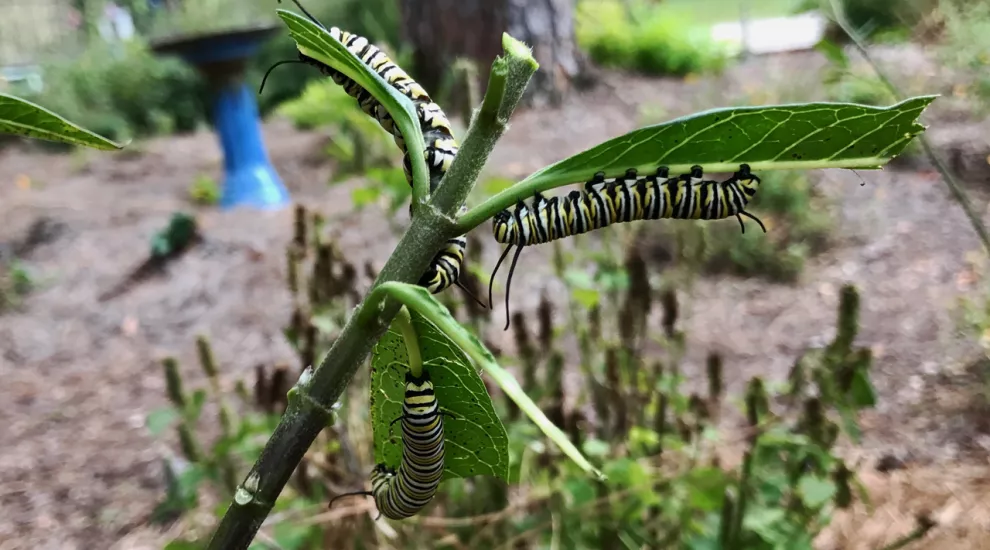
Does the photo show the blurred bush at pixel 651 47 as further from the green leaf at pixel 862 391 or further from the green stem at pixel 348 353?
the green stem at pixel 348 353

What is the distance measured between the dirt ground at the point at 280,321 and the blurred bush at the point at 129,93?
154 centimetres

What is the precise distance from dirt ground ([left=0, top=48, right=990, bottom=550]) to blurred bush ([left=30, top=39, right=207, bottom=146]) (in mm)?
1537

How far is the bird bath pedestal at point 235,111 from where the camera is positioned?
3605mm

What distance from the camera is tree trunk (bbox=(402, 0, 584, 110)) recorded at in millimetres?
3709

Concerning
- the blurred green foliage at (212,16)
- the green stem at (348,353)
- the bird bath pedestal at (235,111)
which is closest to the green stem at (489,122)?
the green stem at (348,353)

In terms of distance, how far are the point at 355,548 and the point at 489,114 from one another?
0.87m

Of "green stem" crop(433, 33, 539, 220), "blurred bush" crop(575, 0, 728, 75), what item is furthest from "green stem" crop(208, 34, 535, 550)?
"blurred bush" crop(575, 0, 728, 75)

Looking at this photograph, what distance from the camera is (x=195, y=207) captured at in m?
3.79

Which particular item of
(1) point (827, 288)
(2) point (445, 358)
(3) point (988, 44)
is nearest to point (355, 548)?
(2) point (445, 358)

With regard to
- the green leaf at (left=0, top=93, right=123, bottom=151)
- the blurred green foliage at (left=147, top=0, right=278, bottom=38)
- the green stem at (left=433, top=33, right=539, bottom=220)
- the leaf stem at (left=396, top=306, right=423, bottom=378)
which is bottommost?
the leaf stem at (left=396, top=306, right=423, bottom=378)

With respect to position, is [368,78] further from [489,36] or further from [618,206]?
[489,36]

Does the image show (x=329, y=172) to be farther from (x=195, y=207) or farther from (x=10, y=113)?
(x=10, y=113)

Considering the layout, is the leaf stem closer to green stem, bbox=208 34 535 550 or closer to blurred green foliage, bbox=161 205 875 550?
green stem, bbox=208 34 535 550

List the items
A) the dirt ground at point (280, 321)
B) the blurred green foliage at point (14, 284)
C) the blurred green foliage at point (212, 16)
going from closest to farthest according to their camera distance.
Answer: the dirt ground at point (280, 321)
the blurred green foliage at point (14, 284)
the blurred green foliage at point (212, 16)
